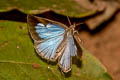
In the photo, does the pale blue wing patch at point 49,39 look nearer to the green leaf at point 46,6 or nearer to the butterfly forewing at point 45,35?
the butterfly forewing at point 45,35

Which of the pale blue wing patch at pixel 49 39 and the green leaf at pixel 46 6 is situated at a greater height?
the green leaf at pixel 46 6

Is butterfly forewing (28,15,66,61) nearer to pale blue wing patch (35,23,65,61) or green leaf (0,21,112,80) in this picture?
pale blue wing patch (35,23,65,61)

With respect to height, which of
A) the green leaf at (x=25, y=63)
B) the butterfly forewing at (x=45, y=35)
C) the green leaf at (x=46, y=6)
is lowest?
the green leaf at (x=25, y=63)

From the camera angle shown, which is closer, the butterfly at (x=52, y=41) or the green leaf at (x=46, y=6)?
the butterfly at (x=52, y=41)

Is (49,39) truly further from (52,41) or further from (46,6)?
(46,6)

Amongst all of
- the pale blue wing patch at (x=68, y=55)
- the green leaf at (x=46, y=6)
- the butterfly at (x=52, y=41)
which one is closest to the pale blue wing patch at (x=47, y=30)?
the butterfly at (x=52, y=41)

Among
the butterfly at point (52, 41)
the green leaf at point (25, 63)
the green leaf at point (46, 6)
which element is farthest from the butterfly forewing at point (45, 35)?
the green leaf at point (46, 6)

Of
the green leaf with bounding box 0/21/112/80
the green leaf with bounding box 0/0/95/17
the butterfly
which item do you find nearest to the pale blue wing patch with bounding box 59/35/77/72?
the butterfly
